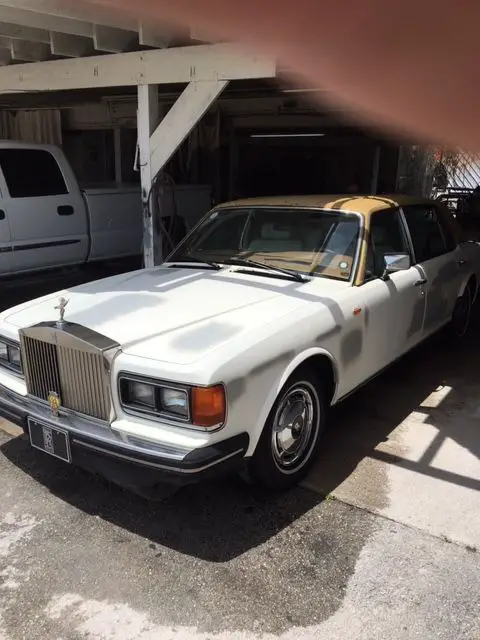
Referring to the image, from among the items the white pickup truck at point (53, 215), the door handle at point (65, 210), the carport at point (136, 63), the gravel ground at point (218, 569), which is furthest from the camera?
the door handle at point (65, 210)

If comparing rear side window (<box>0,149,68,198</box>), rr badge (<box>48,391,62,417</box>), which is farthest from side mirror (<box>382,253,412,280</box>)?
rear side window (<box>0,149,68,198</box>)

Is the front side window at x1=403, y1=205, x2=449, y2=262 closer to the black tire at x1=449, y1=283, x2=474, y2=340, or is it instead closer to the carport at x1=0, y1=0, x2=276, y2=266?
the black tire at x1=449, y1=283, x2=474, y2=340

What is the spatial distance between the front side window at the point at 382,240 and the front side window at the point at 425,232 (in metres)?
0.20

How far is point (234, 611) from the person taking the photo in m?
2.53

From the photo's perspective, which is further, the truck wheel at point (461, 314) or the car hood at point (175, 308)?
the truck wheel at point (461, 314)

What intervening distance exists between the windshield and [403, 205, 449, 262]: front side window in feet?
3.10

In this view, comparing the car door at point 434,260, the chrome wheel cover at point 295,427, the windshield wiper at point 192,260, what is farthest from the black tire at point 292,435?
the car door at point 434,260

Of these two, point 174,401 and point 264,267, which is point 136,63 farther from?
point 174,401

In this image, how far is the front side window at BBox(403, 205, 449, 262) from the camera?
16.2 feet

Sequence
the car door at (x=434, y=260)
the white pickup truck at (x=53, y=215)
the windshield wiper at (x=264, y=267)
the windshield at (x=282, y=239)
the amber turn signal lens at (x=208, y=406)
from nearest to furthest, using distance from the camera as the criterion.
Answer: the amber turn signal lens at (x=208, y=406)
the windshield wiper at (x=264, y=267)
the windshield at (x=282, y=239)
the car door at (x=434, y=260)
the white pickup truck at (x=53, y=215)

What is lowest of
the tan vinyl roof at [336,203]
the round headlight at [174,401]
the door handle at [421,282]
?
the round headlight at [174,401]

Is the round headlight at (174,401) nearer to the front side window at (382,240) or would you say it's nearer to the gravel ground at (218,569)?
the gravel ground at (218,569)

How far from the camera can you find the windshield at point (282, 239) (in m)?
4.10

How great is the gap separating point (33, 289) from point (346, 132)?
808 cm
